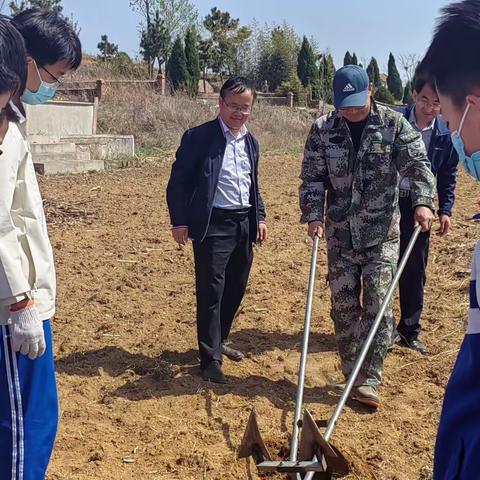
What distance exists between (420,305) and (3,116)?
3.62 meters

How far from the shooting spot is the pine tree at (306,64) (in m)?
40.7

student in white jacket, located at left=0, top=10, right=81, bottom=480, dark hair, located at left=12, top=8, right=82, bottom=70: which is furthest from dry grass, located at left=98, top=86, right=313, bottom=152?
student in white jacket, located at left=0, top=10, right=81, bottom=480

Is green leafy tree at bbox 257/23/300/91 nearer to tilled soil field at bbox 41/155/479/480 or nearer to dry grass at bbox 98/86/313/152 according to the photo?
dry grass at bbox 98/86/313/152

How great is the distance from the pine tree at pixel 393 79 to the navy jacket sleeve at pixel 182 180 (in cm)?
4870

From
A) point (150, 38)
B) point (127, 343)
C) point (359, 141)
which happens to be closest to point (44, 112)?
point (127, 343)

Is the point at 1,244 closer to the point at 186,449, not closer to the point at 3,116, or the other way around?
the point at 3,116

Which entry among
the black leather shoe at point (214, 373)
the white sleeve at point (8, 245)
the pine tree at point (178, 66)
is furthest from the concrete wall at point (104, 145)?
the pine tree at point (178, 66)

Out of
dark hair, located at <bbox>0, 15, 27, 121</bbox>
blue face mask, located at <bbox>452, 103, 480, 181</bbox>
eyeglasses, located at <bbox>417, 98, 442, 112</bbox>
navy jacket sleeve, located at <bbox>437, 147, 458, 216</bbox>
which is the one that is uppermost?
dark hair, located at <bbox>0, 15, 27, 121</bbox>

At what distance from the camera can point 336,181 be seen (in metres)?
4.29

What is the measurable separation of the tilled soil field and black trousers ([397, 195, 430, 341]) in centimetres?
23

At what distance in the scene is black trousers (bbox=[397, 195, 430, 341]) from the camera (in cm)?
489

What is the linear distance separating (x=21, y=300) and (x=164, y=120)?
1886 cm

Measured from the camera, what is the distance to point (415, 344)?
507cm

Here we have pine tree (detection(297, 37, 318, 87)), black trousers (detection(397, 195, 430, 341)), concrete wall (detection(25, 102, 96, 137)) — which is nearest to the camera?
black trousers (detection(397, 195, 430, 341))
